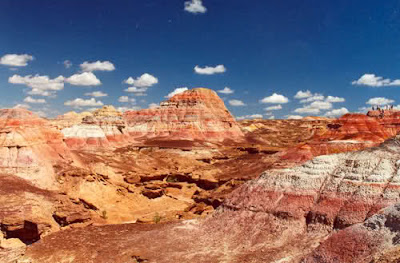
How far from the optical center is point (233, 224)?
1659 centimetres

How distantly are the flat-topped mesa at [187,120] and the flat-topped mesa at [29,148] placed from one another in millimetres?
44203

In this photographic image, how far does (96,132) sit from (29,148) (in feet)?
103

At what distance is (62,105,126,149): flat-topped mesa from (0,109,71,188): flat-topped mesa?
73.3 ft

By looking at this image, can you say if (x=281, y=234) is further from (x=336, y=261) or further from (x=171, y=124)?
(x=171, y=124)

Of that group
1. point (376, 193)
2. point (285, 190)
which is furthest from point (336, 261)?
point (285, 190)

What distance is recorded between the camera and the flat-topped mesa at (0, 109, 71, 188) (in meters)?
23.8

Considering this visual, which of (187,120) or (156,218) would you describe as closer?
(156,218)

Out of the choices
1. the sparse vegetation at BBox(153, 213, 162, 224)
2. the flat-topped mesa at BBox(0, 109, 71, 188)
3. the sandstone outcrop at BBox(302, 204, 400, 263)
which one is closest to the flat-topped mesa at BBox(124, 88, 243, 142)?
the flat-topped mesa at BBox(0, 109, 71, 188)

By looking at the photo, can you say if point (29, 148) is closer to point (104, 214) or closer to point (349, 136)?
point (104, 214)

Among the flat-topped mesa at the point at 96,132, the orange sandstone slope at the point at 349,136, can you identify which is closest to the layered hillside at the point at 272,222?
the orange sandstone slope at the point at 349,136

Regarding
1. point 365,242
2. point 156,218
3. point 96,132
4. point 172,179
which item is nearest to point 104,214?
point 156,218

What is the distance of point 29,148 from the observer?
84.2 ft

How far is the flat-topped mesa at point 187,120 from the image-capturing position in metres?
76.4

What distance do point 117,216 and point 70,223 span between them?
3.91 m
